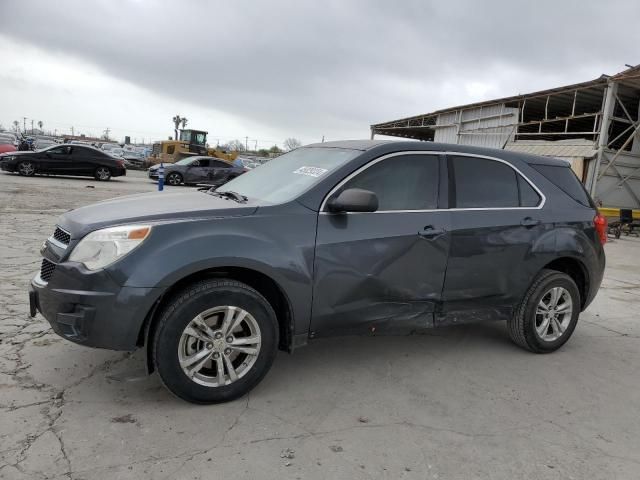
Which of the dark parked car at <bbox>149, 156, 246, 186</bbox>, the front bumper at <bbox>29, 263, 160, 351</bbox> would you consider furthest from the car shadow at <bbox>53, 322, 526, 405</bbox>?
the dark parked car at <bbox>149, 156, 246, 186</bbox>

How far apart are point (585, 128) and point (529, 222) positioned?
20813mm

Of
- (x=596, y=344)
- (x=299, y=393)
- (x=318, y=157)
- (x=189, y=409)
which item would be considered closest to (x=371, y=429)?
(x=299, y=393)

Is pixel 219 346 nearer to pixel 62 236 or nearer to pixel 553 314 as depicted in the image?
pixel 62 236

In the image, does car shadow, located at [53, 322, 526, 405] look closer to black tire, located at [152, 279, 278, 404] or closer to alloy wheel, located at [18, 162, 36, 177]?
black tire, located at [152, 279, 278, 404]

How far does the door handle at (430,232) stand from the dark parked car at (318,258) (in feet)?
0.05

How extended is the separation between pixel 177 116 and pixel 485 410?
56.4 meters

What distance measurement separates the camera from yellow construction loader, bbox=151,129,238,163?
98.4 feet

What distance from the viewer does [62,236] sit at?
3.26 m

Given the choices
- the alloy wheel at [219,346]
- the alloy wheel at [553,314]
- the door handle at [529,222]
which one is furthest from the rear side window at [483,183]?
the alloy wheel at [219,346]

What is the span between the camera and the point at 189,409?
3.06m

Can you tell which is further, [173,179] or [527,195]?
[173,179]

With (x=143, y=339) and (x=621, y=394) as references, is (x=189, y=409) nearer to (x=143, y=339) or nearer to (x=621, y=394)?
(x=143, y=339)

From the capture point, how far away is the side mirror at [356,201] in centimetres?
324

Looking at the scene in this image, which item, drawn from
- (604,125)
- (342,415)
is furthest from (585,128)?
(342,415)
